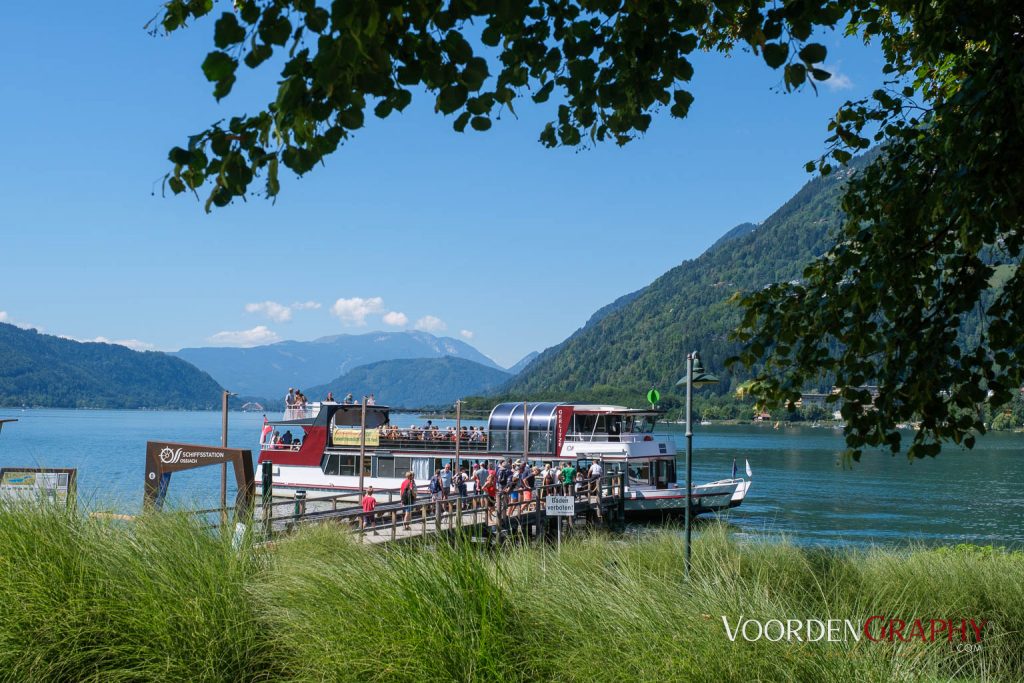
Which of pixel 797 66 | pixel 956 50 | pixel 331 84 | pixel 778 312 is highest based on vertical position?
pixel 956 50

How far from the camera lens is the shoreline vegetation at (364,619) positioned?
491cm

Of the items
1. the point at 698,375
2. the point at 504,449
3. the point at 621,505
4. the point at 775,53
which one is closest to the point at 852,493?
the point at 504,449

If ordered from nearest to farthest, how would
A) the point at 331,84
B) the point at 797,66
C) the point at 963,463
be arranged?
the point at 331,84, the point at 797,66, the point at 963,463

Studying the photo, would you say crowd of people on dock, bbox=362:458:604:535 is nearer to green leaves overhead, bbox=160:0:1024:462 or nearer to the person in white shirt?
the person in white shirt

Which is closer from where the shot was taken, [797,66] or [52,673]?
[797,66]

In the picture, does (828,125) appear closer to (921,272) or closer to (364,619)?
(921,272)

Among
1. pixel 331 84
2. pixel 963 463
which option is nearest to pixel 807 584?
pixel 331 84

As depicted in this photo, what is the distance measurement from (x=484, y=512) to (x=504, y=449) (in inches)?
489

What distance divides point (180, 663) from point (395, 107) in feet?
11.8

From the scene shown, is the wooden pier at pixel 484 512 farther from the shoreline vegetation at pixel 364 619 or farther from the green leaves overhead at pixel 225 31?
the green leaves overhead at pixel 225 31

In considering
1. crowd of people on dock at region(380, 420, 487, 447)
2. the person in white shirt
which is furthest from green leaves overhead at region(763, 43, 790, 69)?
crowd of people on dock at region(380, 420, 487, 447)

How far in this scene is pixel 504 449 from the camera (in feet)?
118

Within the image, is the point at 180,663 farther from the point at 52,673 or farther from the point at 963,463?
the point at 963,463

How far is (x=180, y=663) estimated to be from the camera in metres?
5.51
